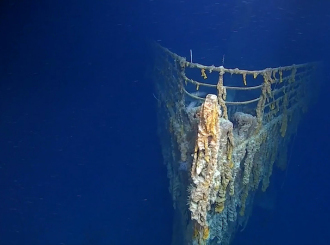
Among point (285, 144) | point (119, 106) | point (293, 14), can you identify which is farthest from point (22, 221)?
A: point (293, 14)

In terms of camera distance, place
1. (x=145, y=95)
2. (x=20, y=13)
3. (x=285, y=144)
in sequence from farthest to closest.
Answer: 1. (x=145, y=95)
2. (x=20, y=13)
3. (x=285, y=144)

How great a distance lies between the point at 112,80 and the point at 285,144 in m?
3.68

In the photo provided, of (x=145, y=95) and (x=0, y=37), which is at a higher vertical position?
(x=0, y=37)

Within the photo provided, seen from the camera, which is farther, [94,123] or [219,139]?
[94,123]

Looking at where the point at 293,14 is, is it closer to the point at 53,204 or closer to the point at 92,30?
the point at 92,30

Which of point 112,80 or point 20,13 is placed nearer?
point 20,13

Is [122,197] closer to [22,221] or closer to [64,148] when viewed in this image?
[64,148]

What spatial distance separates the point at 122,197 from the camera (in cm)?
645

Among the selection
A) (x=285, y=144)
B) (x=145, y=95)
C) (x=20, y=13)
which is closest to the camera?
(x=285, y=144)

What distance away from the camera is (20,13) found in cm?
591

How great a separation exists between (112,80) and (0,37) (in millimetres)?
2327

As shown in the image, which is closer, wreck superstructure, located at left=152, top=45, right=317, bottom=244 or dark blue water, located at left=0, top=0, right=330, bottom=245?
wreck superstructure, located at left=152, top=45, right=317, bottom=244

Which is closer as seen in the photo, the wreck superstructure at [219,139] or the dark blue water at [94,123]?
the wreck superstructure at [219,139]

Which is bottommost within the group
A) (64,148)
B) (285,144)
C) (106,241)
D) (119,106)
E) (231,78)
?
(106,241)
